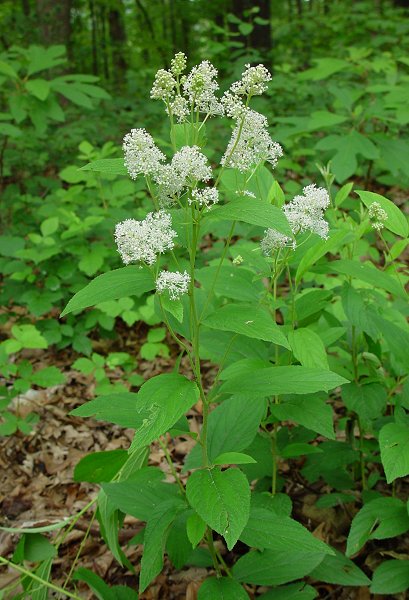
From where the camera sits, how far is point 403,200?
19.9 feet

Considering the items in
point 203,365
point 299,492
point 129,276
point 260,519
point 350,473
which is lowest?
point 203,365

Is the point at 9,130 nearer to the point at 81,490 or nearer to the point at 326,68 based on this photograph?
the point at 81,490

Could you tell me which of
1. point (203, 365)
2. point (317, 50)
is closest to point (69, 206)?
point (203, 365)

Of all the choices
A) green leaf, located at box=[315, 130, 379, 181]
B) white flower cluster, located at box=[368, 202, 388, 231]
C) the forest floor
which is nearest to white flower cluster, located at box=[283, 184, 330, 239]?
A: white flower cluster, located at box=[368, 202, 388, 231]

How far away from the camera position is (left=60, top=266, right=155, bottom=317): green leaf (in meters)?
1.46

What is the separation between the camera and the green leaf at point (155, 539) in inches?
65.7

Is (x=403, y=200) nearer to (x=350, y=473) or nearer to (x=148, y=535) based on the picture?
(x=350, y=473)

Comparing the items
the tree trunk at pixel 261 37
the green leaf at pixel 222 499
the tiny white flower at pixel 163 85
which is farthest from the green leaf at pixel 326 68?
the green leaf at pixel 222 499

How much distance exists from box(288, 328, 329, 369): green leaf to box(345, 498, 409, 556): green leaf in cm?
74

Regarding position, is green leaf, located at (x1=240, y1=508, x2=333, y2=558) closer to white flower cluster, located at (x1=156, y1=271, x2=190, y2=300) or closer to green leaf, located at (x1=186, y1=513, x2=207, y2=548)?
green leaf, located at (x1=186, y1=513, x2=207, y2=548)

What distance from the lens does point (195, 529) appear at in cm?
163

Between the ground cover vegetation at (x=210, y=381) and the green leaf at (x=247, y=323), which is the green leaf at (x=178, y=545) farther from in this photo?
the green leaf at (x=247, y=323)

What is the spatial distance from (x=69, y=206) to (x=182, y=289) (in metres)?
3.93

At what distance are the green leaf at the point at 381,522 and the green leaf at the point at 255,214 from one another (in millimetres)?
1294
